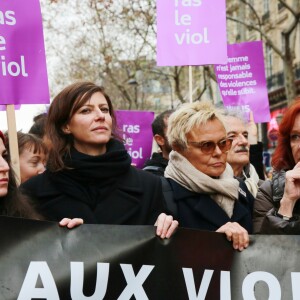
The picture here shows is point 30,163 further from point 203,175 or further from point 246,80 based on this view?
point 246,80

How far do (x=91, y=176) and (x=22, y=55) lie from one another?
1261 mm

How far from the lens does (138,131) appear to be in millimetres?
7949

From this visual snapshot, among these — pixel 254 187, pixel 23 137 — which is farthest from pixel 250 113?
pixel 23 137

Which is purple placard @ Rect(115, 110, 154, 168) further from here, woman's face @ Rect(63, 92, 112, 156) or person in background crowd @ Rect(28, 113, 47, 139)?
woman's face @ Rect(63, 92, 112, 156)

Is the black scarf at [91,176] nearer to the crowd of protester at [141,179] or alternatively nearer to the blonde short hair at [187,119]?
the crowd of protester at [141,179]

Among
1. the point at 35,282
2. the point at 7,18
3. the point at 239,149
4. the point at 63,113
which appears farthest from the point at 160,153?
the point at 35,282

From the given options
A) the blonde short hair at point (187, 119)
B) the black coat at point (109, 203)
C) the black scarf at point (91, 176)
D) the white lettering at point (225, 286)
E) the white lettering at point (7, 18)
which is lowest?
the white lettering at point (225, 286)

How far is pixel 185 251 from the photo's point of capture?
331cm

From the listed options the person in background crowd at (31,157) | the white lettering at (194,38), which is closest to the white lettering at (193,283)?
the person in background crowd at (31,157)

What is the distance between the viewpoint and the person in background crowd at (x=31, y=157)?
5008 millimetres

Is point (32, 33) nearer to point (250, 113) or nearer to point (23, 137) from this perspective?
point (23, 137)

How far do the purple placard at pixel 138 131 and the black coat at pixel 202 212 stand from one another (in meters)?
3.94

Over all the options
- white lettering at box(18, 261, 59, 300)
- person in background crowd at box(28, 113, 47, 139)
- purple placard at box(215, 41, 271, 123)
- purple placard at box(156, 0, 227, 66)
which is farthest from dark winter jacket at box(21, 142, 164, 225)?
purple placard at box(215, 41, 271, 123)

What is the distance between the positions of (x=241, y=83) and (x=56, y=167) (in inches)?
211
